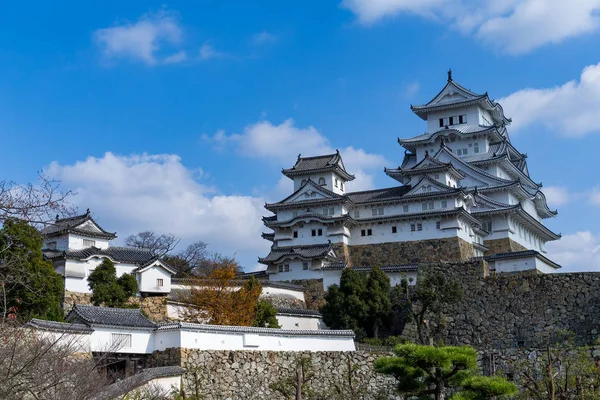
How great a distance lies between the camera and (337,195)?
40.4 metres

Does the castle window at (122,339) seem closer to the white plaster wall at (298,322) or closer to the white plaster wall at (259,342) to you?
the white plaster wall at (259,342)

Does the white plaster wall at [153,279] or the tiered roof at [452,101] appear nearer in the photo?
the white plaster wall at [153,279]

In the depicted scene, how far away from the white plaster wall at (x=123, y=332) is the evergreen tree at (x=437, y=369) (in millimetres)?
7155

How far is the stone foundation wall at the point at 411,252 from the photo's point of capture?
3800 centimetres

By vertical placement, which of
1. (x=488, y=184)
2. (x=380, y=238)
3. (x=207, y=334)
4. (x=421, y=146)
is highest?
(x=421, y=146)

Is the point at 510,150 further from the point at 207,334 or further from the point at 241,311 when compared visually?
the point at 207,334

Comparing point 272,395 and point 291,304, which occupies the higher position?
point 291,304

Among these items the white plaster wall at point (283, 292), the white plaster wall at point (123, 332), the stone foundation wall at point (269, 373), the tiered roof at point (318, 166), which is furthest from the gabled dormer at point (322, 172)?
the white plaster wall at point (123, 332)

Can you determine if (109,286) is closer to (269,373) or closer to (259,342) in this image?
(259,342)

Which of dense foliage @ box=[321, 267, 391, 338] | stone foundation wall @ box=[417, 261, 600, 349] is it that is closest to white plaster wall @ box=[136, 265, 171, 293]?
dense foliage @ box=[321, 267, 391, 338]

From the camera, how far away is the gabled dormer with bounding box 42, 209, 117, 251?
109ft

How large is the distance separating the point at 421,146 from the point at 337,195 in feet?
29.0

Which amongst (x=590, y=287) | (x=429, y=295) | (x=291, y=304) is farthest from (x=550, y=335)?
(x=291, y=304)

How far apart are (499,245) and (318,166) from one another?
10.5 meters
